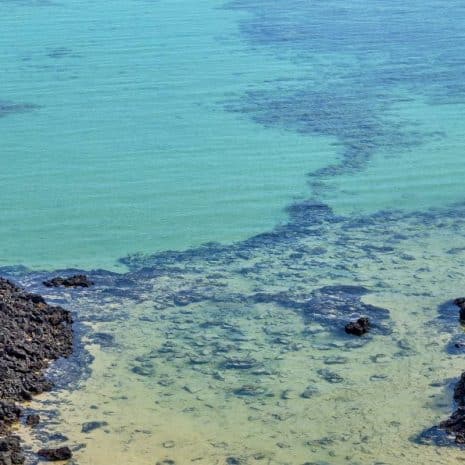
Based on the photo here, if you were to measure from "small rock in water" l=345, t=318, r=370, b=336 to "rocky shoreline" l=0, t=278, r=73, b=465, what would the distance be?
2207 millimetres

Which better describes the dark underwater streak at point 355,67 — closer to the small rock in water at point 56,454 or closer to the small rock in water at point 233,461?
the small rock in water at point 233,461

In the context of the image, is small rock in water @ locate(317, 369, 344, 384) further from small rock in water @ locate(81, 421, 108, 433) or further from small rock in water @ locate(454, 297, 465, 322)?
small rock in water @ locate(81, 421, 108, 433)

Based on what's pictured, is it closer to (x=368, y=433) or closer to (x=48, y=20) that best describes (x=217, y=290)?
(x=368, y=433)

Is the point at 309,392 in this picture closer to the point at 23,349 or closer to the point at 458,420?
the point at 458,420

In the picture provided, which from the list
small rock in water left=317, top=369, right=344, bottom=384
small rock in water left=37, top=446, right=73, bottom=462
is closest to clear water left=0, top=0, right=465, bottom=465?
small rock in water left=317, top=369, right=344, bottom=384

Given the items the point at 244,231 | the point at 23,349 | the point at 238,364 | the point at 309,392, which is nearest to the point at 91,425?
Result: the point at 23,349

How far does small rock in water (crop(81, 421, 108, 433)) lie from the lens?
23.9 ft

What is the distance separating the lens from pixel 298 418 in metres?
7.43

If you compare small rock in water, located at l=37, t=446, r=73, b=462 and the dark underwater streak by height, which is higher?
the dark underwater streak

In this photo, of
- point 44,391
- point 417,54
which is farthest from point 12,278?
point 417,54

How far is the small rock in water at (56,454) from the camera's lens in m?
6.87

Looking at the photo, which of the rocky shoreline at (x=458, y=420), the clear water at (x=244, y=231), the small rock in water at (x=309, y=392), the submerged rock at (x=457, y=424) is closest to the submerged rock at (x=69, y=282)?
the clear water at (x=244, y=231)

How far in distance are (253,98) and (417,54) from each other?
386 centimetres

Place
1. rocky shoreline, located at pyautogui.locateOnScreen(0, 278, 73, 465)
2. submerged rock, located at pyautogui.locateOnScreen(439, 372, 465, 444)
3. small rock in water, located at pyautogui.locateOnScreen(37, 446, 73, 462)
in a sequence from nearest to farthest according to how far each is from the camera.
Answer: small rock in water, located at pyautogui.locateOnScreen(37, 446, 73, 462) < submerged rock, located at pyautogui.locateOnScreen(439, 372, 465, 444) < rocky shoreline, located at pyautogui.locateOnScreen(0, 278, 73, 465)
